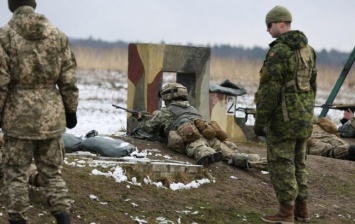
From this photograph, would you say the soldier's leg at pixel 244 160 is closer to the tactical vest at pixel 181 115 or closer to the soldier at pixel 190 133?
the soldier at pixel 190 133

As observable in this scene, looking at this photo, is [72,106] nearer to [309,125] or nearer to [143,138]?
[309,125]

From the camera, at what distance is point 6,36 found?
5.72 m

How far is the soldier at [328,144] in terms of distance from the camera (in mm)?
11570

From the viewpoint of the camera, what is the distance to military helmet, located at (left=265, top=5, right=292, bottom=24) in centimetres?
713

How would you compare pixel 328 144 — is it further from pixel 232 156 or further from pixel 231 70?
pixel 231 70

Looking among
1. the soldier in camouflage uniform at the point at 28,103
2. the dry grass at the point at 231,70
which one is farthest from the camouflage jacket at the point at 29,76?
the dry grass at the point at 231,70

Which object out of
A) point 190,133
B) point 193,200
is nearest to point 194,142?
point 190,133

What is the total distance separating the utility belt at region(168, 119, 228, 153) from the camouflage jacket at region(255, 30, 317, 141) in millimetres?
2275

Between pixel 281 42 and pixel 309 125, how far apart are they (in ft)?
2.79

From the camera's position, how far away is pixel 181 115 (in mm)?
9914

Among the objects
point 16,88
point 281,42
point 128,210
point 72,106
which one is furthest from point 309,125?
point 16,88

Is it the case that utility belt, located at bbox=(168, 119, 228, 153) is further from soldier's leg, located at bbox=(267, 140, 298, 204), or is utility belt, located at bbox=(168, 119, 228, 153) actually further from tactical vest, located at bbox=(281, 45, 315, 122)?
tactical vest, located at bbox=(281, 45, 315, 122)

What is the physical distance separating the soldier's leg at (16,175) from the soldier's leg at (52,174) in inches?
4.0

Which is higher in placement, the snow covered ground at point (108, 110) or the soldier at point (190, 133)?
the soldier at point (190, 133)
